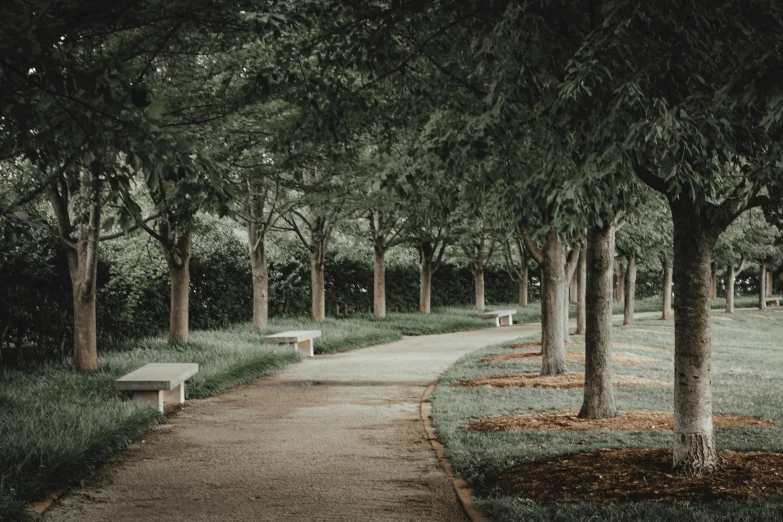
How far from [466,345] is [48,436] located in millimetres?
13967

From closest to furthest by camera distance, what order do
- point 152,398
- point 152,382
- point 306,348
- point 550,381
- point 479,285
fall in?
point 152,382 < point 152,398 < point 550,381 < point 306,348 < point 479,285

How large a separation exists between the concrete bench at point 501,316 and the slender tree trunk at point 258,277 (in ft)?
37.1

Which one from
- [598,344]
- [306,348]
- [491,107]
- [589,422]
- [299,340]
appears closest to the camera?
[491,107]

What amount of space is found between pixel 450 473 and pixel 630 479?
155 cm

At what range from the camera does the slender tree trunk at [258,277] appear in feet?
63.0

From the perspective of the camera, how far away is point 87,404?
859cm

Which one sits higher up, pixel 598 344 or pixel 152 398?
pixel 598 344

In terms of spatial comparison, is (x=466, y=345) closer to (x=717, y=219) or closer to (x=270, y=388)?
(x=270, y=388)

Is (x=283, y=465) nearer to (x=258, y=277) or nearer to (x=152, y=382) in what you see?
(x=152, y=382)

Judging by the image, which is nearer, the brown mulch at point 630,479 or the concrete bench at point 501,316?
the brown mulch at point 630,479

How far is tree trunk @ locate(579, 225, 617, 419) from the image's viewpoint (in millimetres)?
8547

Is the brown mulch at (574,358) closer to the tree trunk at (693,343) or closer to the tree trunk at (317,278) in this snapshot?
the tree trunk at (317,278)

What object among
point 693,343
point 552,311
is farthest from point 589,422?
point 552,311

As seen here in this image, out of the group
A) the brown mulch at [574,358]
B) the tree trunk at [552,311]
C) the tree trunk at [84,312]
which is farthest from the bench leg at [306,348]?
the tree trunk at [552,311]
